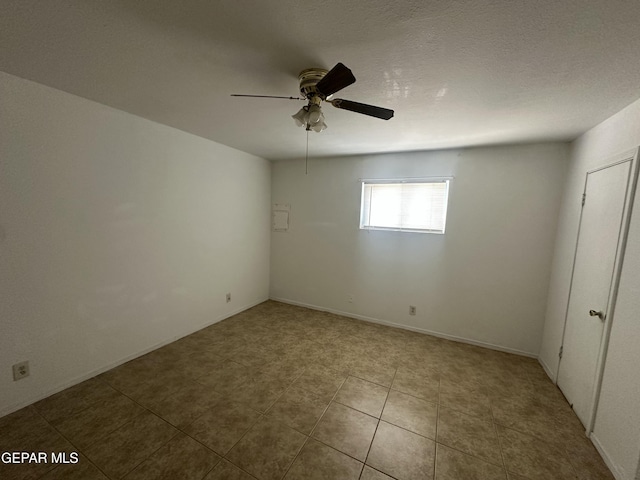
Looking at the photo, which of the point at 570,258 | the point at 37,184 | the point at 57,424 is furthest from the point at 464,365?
the point at 37,184

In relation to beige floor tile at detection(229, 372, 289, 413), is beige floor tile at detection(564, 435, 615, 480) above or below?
above

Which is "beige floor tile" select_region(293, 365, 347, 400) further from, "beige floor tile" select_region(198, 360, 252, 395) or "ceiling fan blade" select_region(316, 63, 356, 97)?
"ceiling fan blade" select_region(316, 63, 356, 97)

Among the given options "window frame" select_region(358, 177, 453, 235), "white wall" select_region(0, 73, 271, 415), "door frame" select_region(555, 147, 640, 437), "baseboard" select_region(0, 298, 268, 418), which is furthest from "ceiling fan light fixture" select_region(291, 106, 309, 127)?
"baseboard" select_region(0, 298, 268, 418)

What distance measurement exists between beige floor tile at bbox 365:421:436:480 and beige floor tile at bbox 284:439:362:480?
4.9 inches

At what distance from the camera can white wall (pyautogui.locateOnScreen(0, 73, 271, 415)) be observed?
1729 millimetres

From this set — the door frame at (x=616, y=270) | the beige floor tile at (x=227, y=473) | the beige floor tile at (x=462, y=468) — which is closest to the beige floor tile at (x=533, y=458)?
the beige floor tile at (x=462, y=468)

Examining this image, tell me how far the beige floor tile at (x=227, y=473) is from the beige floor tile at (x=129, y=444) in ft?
1.43

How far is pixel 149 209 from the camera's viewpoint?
2.53 metres

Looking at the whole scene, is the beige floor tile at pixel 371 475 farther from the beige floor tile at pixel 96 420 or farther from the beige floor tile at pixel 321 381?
the beige floor tile at pixel 96 420

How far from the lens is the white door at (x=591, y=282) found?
1726 millimetres

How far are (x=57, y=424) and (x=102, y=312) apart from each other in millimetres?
825

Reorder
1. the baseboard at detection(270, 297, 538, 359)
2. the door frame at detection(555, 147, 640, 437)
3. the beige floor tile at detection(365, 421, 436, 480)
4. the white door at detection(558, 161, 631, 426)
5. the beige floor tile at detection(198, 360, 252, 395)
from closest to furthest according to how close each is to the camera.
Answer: the beige floor tile at detection(365, 421, 436, 480) → the door frame at detection(555, 147, 640, 437) → the white door at detection(558, 161, 631, 426) → the beige floor tile at detection(198, 360, 252, 395) → the baseboard at detection(270, 297, 538, 359)

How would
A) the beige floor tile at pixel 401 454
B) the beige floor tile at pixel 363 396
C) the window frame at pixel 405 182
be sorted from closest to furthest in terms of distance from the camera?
the beige floor tile at pixel 401 454
the beige floor tile at pixel 363 396
the window frame at pixel 405 182

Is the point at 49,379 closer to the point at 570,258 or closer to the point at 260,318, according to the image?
the point at 260,318
